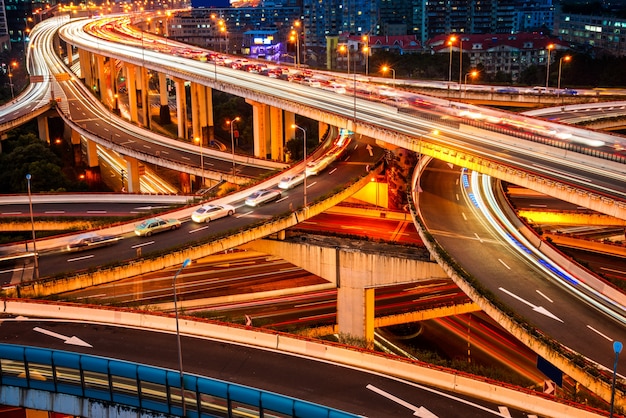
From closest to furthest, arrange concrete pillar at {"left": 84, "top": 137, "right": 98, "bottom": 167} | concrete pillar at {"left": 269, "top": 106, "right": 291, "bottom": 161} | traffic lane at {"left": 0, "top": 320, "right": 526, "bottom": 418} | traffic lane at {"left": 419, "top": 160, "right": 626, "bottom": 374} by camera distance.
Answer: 1. traffic lane at {"left": 0, "top": 320, "right": 526, "bottom": 418}
2. traffic lane at {"left": 419, "top": 160, "right": 626, "bottom": 374}
3. concrete pillar at {"left": 269, "top": 106, "right": 291, "bottom": 161}
4. concrete pillar at {"left": 84, "top": 137, "right": 98, "bottom": 167}

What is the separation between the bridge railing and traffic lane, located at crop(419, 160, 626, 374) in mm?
13000

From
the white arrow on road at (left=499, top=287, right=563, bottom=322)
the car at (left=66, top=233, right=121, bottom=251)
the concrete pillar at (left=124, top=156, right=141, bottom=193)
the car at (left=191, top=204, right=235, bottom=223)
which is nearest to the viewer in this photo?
the white arrow on road at (left=499, top=287, right=563, bottom=322)

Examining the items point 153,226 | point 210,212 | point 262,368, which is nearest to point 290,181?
point 210,212

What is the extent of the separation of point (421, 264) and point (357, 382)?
18404 millimetres

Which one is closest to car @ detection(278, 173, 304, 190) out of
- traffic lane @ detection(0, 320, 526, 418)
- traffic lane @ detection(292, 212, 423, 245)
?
traffic lane @ detection(292, 212, 423, 245)

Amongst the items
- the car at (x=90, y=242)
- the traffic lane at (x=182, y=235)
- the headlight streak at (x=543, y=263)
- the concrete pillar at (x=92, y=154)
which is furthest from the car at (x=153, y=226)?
the concrete pillar at (x=92, y=154)

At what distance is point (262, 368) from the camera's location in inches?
1207

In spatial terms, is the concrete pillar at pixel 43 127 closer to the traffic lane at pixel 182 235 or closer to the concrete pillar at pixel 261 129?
the concrete pillar at pixel 261 129

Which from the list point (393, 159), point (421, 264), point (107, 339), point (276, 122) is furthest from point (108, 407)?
point (276, 122)

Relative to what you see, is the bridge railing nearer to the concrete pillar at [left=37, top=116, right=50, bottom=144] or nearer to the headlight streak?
the headlight streak

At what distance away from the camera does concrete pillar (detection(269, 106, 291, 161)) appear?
86812mm

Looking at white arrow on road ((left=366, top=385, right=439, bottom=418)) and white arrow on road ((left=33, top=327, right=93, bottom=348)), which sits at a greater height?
white arrow on road ((left=33, top=327, right=93, bottom=348))

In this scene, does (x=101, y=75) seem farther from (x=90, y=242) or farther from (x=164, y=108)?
(x=90, y=242)

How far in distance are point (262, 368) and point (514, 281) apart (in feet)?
53.7
